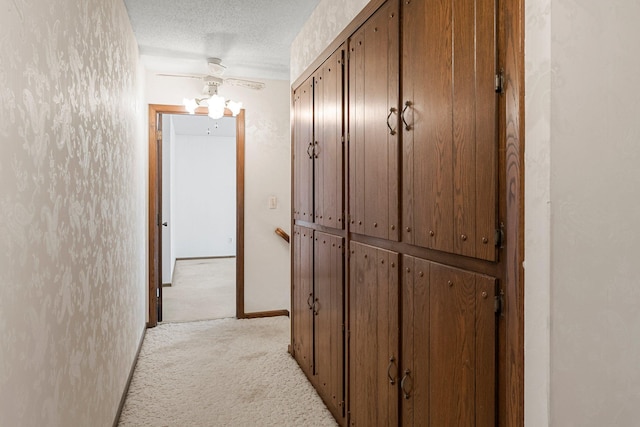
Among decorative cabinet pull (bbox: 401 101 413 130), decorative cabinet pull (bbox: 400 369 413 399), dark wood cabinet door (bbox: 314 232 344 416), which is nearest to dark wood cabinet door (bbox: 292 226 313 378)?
dark wood cabinet door (bbox: 314 232 344 416)

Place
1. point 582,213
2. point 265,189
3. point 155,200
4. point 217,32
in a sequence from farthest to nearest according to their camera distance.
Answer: point 265,189 → point 155,200 → point 217,32 → point 582,213

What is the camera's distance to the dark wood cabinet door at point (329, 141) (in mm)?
2066

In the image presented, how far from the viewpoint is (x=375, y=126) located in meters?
1.67

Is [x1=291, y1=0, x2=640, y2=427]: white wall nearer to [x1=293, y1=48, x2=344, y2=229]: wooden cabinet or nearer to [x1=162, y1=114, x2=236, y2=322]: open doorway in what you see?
[x1=293, y1=48, x2=344, y2=229]: wooden cabinet

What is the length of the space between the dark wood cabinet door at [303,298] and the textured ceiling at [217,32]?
1.38 m

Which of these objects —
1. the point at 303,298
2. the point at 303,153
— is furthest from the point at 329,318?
the point at 303,153

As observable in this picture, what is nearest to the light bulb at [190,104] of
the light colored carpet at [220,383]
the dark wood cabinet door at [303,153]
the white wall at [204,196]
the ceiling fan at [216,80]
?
the ceiling fan at [216,80]

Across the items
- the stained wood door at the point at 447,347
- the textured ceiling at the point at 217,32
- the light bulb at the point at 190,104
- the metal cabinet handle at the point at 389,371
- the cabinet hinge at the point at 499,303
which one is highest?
the textured ceiling at the point at 217,32

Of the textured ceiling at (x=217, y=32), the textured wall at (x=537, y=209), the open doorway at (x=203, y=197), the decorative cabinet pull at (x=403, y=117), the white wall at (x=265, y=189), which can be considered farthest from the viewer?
the open doorway at (x=203, y=197)

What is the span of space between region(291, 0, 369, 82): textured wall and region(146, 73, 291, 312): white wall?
1065mm

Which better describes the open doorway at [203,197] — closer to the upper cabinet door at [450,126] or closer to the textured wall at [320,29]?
the textured wall at [320,29]

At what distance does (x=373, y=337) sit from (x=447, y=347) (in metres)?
0.52

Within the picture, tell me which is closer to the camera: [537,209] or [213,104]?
[537,209]

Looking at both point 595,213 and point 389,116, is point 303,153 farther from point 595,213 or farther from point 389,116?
point 595,213
